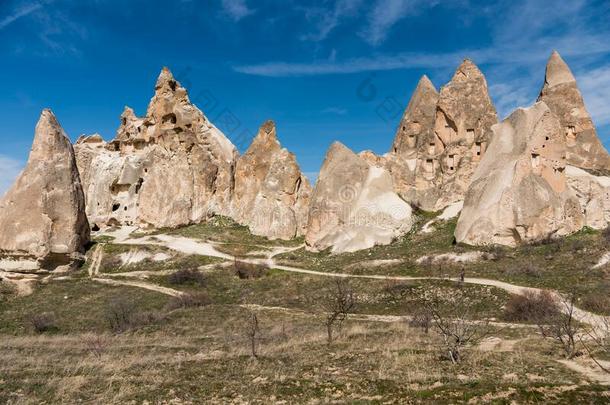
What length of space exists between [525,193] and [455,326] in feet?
70.1

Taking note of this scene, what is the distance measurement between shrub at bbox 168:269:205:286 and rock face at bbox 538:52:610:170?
124 feet

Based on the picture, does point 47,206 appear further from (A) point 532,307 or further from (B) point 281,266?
(A) point 532,307

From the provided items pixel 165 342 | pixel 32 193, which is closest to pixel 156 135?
pixel 32 193

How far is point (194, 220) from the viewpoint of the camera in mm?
54719

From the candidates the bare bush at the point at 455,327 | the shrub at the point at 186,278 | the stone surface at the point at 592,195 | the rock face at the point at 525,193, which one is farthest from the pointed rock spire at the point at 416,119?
the bare bush at the point at 455,327

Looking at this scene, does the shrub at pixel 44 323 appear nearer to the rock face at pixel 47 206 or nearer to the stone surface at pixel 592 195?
the rock face at pixel 47 206

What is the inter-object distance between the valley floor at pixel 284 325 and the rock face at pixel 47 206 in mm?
2036

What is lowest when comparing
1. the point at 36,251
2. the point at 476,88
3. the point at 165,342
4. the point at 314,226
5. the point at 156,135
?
the point at 165,342

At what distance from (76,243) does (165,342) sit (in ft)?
77.8

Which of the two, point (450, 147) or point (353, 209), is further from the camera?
point (450, 147)

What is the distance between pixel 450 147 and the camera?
46594 millimetres

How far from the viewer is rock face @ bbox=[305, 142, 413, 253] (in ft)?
133

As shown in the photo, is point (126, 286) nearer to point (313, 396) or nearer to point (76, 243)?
point (76, 243)

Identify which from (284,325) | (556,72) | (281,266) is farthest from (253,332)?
(556,72)
